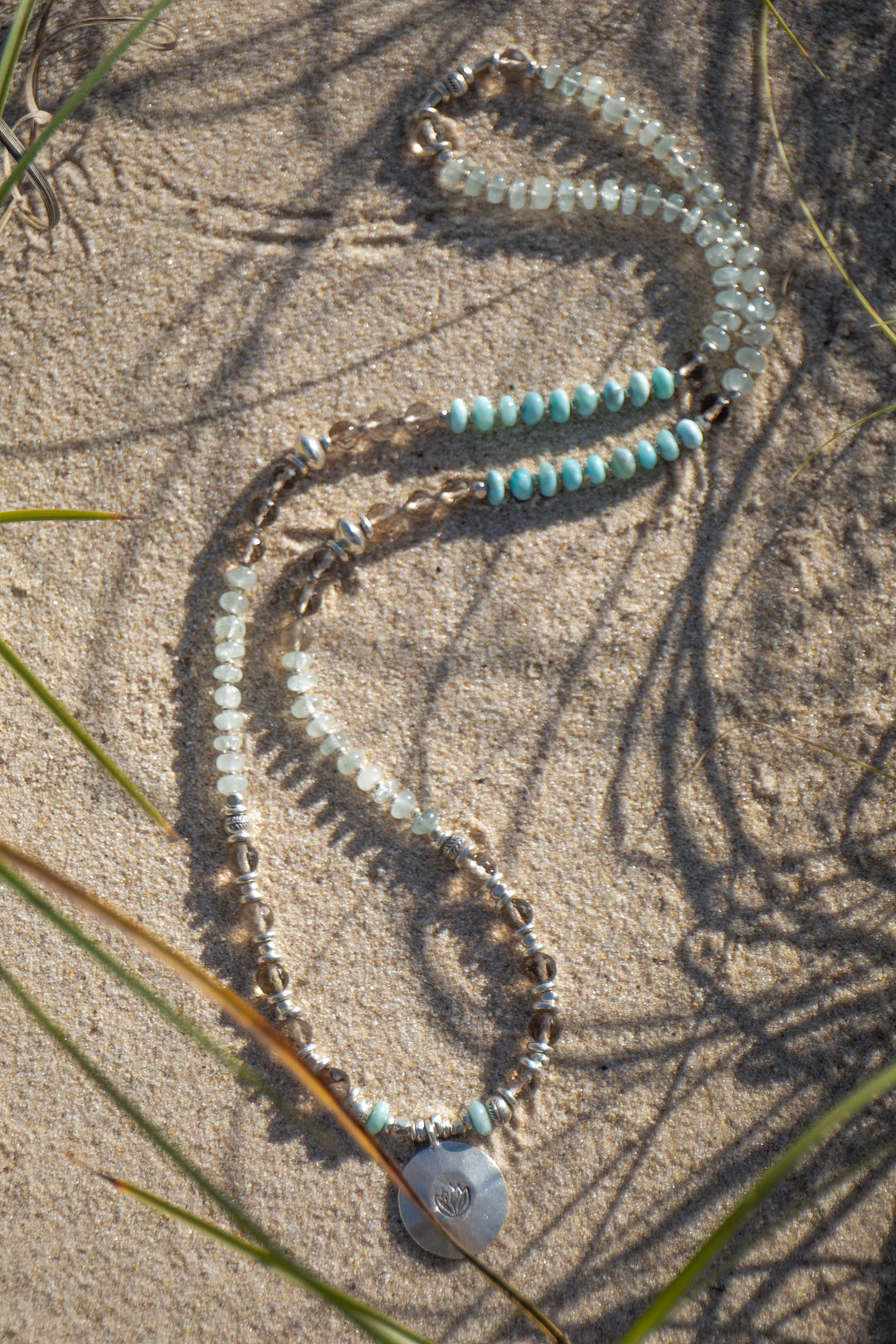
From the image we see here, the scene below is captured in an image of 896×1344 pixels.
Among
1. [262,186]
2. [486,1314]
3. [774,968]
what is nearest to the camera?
[486,1314]

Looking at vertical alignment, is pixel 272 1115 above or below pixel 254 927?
below

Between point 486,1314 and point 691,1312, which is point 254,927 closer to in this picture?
point 486,1314

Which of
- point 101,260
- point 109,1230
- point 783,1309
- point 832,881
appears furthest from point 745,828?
point 101,260

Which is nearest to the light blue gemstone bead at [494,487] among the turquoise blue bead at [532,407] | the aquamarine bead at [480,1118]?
the turquoise blue bead at [532,407]

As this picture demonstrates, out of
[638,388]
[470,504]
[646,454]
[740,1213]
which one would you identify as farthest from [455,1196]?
[638,388]

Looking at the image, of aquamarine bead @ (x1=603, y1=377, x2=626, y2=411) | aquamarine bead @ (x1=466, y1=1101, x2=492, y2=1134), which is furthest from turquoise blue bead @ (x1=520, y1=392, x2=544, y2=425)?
aquamarine bead @ (x1=466, y1=1101, x2=492, y2=1134)

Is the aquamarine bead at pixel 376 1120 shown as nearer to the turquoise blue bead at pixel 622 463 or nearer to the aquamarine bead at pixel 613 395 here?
the turquoise blue bead at pixel 622 463

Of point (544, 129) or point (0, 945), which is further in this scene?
point (544, 129)

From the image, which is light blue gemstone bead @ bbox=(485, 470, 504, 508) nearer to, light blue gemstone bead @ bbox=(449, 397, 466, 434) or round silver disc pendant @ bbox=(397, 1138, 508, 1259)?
light blue gemstone bead @ bbox=(449, 397, 466, 434)
